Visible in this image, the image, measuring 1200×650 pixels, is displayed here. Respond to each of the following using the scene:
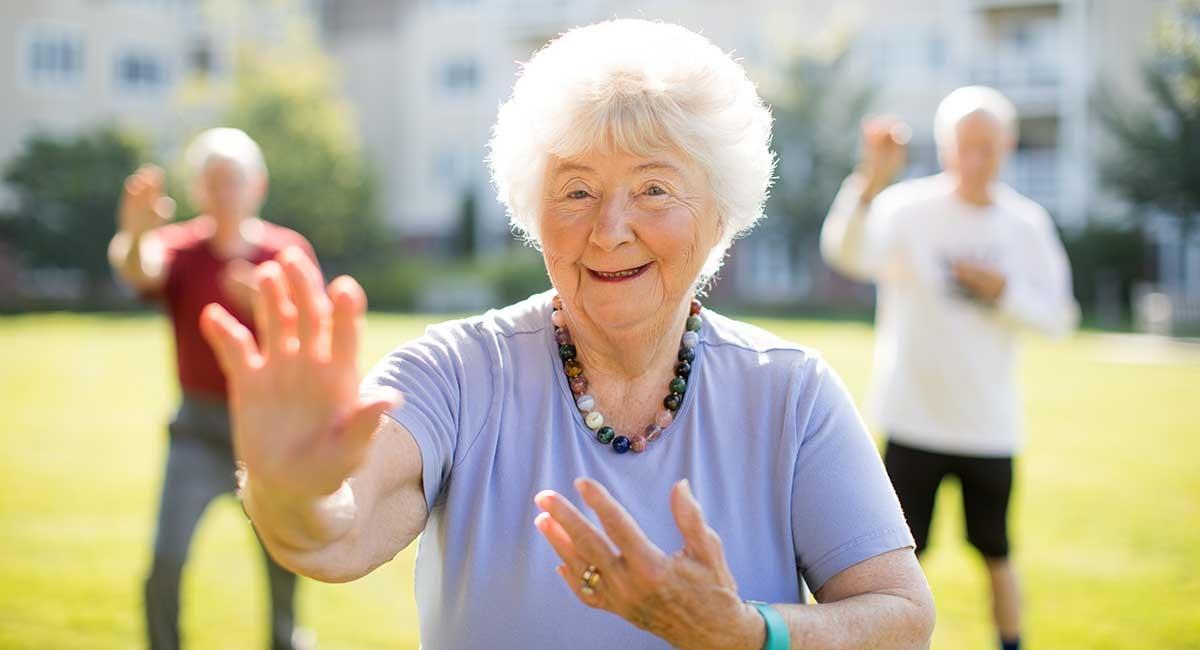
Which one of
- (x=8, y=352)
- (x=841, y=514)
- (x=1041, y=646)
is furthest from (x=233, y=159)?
(x=8, y=352)

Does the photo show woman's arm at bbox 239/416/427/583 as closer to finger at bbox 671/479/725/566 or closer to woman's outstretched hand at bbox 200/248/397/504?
woman's outstretched hand at bbox 200/248/397/504

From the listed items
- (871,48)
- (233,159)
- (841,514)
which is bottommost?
(841,514)

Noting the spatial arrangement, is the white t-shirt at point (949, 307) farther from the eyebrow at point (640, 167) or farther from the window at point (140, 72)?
the window at point (140, 72)

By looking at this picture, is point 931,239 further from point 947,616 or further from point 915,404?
point 947,616

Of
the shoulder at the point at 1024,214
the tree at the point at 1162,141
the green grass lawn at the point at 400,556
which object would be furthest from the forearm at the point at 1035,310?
the tree at the point at 1162,141

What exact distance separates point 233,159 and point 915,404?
11.5 ft

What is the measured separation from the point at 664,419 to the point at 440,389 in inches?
19.3

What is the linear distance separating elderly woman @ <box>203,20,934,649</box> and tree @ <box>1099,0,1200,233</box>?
28158 mm

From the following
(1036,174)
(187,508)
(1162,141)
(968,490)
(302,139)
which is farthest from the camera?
(302,139)

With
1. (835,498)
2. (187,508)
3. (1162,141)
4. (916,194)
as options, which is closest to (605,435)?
(835,498)

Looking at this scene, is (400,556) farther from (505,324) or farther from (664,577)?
(664,577)

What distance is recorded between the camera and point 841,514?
228 cm

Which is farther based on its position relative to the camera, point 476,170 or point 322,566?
point 476,170

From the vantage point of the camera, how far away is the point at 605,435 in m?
2.33
